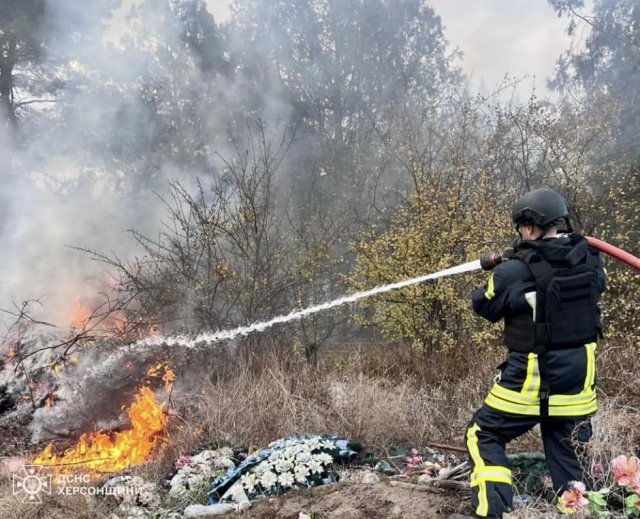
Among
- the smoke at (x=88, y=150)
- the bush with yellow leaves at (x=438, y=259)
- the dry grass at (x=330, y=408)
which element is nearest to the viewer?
the dry grass at (x=330, y=408)

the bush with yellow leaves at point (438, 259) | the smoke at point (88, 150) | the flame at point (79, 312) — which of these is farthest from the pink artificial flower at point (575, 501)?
the smoke at point (88, 150)

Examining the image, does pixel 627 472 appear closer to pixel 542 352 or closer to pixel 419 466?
pixel 542 352

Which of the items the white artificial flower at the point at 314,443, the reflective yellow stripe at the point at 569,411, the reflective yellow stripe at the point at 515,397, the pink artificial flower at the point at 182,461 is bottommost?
the pink artificial flower at the point at 182,461

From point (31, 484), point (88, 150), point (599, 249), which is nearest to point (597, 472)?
point (599, 249)

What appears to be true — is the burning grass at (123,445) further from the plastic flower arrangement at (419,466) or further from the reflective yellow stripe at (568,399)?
the reflective yellow stripe at (568,399)

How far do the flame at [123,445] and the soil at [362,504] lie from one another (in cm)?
218

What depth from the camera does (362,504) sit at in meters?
3.61

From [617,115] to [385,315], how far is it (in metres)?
7.94

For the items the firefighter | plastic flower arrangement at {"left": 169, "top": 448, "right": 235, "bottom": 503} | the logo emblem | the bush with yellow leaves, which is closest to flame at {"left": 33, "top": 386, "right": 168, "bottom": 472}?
the logo emblem

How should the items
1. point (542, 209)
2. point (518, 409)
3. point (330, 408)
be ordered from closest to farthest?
point (518, 409), point (542, 209), point (330, 408)

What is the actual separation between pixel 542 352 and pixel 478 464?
757mm

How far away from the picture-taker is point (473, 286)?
8234 mm

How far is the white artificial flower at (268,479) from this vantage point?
4.16m

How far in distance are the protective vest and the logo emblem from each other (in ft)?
12.6
